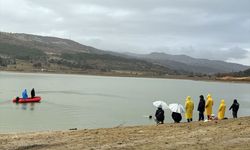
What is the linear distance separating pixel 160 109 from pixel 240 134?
7345 mm

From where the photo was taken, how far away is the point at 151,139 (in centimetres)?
1550

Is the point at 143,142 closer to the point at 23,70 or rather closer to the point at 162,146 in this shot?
the point at 162,146

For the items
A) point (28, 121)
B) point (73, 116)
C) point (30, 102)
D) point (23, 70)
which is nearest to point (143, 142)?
point (28, 121)

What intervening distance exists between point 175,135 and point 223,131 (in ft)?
6.49

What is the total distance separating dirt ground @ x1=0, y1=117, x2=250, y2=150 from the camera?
14.0m

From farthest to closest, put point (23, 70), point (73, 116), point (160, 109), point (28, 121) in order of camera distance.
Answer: point (23, 70)
point (73, 116)
point (28, 121)
point (160, 109)

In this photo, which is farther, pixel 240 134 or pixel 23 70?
pixel 23 70

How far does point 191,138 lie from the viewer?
606 inches

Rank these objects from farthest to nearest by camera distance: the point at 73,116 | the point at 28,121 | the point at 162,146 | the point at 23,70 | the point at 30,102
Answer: the point at 23,70, the point at 30,102, the point at 73,116, the point at 28,121, the point at 162,146

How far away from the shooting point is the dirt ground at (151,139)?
1402cm

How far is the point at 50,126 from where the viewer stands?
26875 millimetres

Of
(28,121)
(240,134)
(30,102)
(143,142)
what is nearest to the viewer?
(143,142)

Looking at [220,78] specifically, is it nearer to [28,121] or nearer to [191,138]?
[28,121]

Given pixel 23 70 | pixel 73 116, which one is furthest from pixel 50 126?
pixel 23 70
